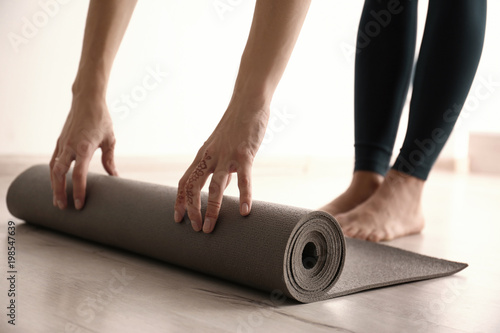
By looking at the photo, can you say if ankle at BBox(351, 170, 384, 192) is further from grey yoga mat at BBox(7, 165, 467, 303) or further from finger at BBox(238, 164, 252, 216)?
finger at BBox(238, 164, 252, 216)

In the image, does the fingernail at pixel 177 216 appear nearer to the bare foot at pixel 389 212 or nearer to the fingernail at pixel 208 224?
the fingernail at pixel 208 224

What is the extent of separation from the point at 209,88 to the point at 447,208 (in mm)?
1534

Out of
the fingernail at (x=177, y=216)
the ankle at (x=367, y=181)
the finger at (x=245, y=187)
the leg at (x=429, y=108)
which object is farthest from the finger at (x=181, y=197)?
the ankle at (x=367, y=181)

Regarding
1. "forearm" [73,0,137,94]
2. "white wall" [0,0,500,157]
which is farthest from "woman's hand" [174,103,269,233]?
"white wall" [0,0,500,157]

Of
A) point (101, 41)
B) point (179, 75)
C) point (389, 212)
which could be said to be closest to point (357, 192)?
point (389, 212)

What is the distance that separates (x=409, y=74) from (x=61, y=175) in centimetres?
112

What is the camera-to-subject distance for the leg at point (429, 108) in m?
1.78

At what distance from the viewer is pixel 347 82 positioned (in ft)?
14.8

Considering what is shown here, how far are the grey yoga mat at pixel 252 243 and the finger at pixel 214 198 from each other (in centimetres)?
2

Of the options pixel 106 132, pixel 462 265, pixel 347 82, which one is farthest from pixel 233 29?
pixel 462 265

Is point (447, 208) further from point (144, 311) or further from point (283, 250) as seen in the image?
point (144, 311)

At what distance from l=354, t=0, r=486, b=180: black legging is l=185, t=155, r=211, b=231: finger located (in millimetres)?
832

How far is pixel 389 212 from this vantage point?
1.83 metres

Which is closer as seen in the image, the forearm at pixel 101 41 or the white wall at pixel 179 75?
the forearm at pixel 101 41
